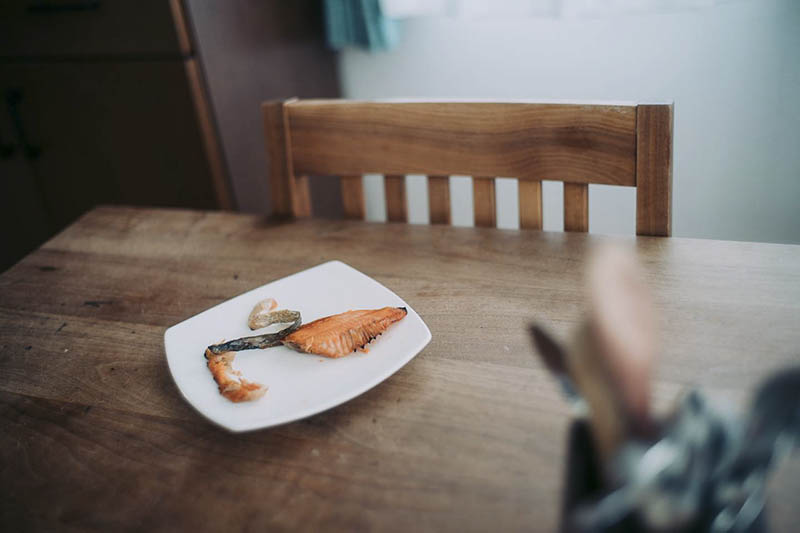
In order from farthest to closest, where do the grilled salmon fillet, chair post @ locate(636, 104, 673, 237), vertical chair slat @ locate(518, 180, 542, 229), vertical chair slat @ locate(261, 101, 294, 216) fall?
vertical chair slat @ locate(261, 101, 294, 216) → vertical chair slat @ locate(518, 180, 542, 229) → chair post @ locate(636, 104, 673, 237) → the grilled salmon fillet

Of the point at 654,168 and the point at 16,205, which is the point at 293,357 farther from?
the point at 16,205

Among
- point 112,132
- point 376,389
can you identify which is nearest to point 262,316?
point 376,389

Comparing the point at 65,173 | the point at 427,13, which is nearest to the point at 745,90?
the point at 427,13

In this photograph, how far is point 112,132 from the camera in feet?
6.18

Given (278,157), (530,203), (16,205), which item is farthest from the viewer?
(16,205)

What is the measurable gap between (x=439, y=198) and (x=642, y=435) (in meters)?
0.73

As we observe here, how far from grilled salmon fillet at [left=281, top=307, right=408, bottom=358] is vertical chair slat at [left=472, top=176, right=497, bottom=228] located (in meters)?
0.35

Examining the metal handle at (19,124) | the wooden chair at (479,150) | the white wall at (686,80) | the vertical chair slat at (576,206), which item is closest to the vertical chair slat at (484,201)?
the wooden chair at (479,150)

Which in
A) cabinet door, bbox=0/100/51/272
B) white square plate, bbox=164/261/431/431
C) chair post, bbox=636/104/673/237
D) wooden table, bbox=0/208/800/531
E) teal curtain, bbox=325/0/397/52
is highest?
teal curtain, bbox=325/0/397/52

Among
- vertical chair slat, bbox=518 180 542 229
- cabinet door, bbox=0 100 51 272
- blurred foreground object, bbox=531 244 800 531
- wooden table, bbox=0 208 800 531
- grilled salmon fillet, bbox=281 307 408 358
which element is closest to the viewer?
blurred foreground object, bbox=531 244 800 531

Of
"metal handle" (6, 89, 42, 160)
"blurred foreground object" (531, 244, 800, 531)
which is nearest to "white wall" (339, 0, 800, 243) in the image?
"metal handle" (6, 89, 42, 160)

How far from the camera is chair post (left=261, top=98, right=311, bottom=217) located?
3.55 ft

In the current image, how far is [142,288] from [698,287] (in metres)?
0.70

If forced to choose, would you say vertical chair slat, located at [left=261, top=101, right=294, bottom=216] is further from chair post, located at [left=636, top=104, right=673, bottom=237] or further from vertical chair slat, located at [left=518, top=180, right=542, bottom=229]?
chair post, located at [left=636, top=104, right=673, bottom=237]
